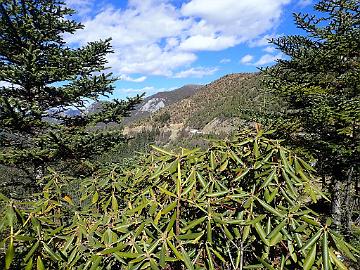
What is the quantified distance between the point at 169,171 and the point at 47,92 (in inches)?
331

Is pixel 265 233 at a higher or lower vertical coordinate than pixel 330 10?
lower

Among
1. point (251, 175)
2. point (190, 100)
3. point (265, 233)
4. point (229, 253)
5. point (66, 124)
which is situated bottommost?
point (229, 253)

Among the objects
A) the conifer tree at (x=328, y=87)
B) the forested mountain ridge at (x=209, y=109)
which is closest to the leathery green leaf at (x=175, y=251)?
the conifer tree at (x=328, y=87)

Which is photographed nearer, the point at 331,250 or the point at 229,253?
the point at 331,250

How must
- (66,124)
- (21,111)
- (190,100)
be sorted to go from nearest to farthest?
(21,111) < (66,124) < (190,100)

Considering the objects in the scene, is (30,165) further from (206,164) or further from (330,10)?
(330,10)

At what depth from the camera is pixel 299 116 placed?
9.77m

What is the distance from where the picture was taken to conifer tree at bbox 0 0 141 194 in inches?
309

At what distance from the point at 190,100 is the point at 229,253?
152 m

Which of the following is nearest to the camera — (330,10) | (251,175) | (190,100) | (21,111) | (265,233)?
(265,233)

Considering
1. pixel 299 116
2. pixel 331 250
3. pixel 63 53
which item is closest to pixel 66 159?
pixel 63 53

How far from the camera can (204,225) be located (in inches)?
56.8

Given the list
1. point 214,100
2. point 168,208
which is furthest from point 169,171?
point 214,100

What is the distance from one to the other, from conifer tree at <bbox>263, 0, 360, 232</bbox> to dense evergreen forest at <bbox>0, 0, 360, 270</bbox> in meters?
0.05
